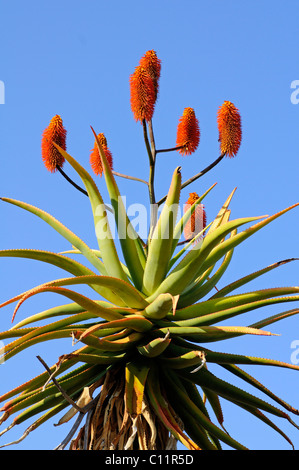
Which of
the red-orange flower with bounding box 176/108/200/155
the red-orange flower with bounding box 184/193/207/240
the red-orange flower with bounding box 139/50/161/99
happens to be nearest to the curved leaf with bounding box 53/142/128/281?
the red-orange flower with bounding box 184/193/207/240

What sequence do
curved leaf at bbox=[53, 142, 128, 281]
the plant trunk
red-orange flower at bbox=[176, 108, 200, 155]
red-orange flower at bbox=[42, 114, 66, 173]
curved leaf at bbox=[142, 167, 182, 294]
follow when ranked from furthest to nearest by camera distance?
red-orange flower at bbox=[176, 108, 200, 155] < red-orange flower at bbox=[42, 114, 66, 173] < curved leaf at bbox=[53, 142, 128, 281] < curved leaf at bbox=[142, 167, 182, 294] < the plant trunk

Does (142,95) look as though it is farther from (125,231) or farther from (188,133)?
(125,231)

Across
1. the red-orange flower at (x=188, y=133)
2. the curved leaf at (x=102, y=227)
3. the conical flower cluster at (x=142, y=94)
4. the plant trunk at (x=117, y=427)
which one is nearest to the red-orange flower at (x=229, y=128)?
the red-orange flower at (x=188, y=133)

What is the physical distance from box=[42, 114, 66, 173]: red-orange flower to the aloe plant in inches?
38.8

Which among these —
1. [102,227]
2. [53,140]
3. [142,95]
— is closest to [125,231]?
[102,227]

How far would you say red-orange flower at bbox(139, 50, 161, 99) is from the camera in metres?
6.60

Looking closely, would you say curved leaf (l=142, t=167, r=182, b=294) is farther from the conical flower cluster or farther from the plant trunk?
the conical flower cluster

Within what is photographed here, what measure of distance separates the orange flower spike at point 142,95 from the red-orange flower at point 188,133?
59 centimetres

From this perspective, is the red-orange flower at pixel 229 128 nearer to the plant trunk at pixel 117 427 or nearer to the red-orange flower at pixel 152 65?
the red-orange flower at pixel 152 65

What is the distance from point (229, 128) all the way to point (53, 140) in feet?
5.08

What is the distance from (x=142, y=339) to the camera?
5.70 m

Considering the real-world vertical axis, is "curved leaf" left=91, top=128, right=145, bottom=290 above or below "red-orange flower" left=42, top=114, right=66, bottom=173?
below

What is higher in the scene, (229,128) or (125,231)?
(229,128)
